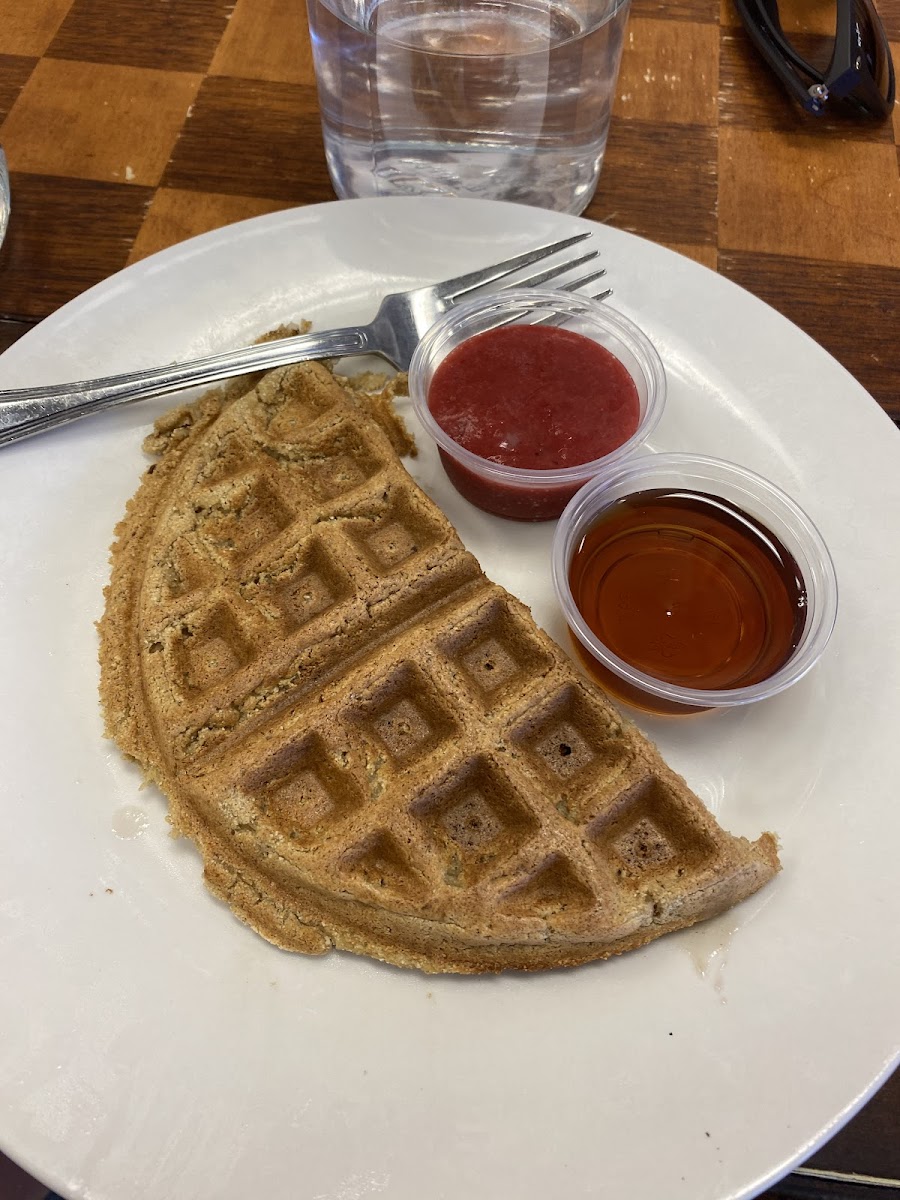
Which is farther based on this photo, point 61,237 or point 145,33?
point 145,33

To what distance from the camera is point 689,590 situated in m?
1.52

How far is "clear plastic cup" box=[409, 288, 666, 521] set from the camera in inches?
61.2

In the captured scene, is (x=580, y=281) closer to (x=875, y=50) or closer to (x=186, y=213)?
(x=186, y=213)

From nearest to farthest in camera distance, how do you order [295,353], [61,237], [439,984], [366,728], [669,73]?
[439,984] < [366,728] < [295,353] < [61,237] < [669,73]

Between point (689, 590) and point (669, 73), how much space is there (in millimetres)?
1649

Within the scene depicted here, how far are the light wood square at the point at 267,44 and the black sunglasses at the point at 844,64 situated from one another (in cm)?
124

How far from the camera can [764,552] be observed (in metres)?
1.56

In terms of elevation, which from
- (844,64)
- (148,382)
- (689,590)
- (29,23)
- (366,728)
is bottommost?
(366,728)

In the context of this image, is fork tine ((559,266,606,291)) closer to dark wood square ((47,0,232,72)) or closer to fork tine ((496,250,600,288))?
fork tine ((496,250,600,288))

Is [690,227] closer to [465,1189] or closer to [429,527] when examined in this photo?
[429,527]

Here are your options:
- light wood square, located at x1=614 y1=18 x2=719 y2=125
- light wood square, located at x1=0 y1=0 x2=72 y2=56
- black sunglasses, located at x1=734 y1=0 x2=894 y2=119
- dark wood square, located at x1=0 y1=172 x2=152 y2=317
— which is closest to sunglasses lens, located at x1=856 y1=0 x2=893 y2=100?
black sunglasses, located at x1=734 y1=0 x2=894 y2=119

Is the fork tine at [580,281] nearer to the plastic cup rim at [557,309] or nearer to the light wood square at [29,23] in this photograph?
the plastic cup rim at [557,309]

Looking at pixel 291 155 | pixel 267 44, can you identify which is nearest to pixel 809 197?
pixel 291 155

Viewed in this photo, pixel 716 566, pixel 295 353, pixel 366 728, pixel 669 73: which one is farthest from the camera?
pixel 669 73
